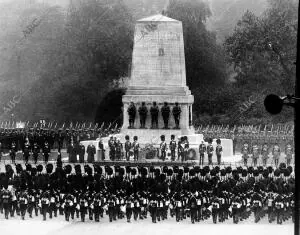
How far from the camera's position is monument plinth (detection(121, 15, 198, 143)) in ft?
114

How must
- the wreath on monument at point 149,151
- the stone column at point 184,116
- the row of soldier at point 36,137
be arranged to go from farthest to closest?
the row of soldier at point 36,137 < the stone column at point 184,116 < the wreath on monument at point 149,151

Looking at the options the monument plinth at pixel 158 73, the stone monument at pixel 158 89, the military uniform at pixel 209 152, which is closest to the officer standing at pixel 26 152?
the stone monument at pixel 158 89

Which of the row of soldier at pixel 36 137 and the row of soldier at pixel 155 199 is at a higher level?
the row of soldier at pixel 36 137

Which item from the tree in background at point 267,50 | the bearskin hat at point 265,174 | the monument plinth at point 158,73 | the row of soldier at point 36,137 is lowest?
the bearskin hat at point 265,174

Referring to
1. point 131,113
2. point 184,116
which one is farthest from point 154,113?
point 184,116

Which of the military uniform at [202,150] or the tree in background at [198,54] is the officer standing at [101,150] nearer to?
the military uniform at [202,150]

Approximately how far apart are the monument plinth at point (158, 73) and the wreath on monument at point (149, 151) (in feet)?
8.62

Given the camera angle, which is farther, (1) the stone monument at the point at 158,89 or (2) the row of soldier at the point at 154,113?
(1) the stone monument at the point at 158,89

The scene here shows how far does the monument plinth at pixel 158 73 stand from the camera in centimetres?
3481

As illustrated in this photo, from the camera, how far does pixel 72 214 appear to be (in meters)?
19.1

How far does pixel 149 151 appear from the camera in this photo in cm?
3183

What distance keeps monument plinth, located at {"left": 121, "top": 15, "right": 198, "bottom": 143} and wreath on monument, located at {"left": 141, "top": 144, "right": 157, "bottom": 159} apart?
263cm

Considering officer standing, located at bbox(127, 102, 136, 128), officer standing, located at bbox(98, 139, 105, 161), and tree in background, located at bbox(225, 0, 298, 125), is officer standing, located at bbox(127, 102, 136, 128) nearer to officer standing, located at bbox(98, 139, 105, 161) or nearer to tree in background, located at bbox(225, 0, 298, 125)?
officer standing, located at bbox(98, 139, 105, 161)

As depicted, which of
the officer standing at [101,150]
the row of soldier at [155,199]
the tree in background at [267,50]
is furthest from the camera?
the tree in background at [267,50]
